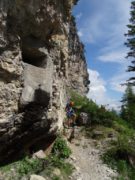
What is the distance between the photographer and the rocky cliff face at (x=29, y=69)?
1050 centimetres

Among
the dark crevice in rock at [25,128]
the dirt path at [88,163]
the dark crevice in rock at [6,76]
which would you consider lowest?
the dirt path at [88,163]

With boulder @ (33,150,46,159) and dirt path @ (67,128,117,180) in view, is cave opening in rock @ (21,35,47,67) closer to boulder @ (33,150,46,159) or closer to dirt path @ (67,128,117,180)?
boulder @ (33,150,46,159)

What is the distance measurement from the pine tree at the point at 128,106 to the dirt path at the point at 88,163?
7998 millimetres

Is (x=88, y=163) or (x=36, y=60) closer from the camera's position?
(x=36, y=60)

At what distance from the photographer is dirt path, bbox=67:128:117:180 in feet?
43.8

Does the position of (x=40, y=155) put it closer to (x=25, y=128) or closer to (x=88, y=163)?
(x=25, y=128)

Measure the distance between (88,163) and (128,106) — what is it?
41.2ft

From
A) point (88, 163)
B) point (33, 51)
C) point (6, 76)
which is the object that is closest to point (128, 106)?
point (88, 163)

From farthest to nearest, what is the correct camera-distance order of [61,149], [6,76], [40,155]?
[61,149], [40,155], [6,76]

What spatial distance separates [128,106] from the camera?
2619 centimetres

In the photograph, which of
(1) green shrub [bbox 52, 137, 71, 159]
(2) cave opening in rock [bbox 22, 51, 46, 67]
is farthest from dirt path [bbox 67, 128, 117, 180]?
(2) cave opening in rock [bbox 22, 51, 46, 67]

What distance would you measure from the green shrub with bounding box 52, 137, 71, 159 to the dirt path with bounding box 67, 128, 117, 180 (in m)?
0.38

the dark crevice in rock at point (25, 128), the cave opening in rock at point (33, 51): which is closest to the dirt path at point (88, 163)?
the dark crevice in rock at point (25, 128)

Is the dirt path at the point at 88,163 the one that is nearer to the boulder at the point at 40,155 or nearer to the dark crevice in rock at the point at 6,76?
the boulder at the point at 40,155
